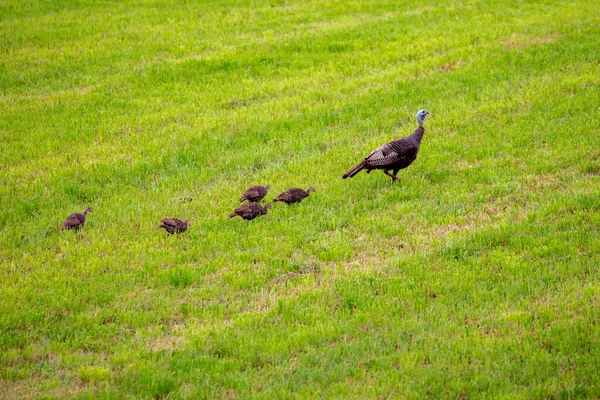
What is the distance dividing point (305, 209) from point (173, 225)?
2.49 metres

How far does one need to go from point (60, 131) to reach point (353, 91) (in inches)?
→ 307

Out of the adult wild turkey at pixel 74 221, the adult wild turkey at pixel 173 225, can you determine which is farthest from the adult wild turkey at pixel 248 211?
the adult wild turkey at pixel 74 221

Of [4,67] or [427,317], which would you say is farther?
[4,67]

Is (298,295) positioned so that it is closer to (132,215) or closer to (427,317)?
(427,317)

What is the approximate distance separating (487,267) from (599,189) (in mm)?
3600

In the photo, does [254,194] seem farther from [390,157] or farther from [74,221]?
[74,221]

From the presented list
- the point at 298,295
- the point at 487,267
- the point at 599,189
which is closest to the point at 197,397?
the point at 298,295

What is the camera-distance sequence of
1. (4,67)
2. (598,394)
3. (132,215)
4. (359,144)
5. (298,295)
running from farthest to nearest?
(4,67) → (359,144) → (132,215) → (298,295) → (598,394)

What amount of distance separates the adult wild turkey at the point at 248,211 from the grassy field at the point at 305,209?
23 cm

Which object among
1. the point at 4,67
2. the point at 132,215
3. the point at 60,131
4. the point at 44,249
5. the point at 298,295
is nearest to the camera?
the point at 298,295

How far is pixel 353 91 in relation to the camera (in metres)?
20.4

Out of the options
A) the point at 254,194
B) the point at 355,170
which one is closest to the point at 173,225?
the point at 254,194

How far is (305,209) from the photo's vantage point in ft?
45.0

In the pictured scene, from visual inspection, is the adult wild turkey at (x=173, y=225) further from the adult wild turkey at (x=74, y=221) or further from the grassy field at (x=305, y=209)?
the adult wild turkey at (x=74, y=221)
